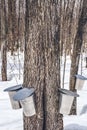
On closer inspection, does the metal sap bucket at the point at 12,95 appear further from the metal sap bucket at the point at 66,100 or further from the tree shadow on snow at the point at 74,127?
the tree shadow on snow at the point at 74,127

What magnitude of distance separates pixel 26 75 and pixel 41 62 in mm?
258

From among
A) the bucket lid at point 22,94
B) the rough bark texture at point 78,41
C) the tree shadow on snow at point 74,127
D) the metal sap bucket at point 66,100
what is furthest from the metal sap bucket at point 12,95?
the rough bark texture at point 78,41

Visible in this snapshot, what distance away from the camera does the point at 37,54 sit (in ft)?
13.3

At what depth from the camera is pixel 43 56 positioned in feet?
13.3

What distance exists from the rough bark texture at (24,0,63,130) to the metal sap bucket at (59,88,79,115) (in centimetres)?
18

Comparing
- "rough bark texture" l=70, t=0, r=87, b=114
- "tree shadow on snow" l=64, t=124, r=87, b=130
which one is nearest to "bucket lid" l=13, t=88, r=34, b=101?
"tree shadow on snow" l=64, t=124, r=87, b=130

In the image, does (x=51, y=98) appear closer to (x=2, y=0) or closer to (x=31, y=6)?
(x=31, y=6)

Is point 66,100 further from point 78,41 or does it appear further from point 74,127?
point 78,41

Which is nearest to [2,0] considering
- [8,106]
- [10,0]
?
[10,0]

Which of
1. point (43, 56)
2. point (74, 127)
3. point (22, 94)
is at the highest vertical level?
point (43, 56)

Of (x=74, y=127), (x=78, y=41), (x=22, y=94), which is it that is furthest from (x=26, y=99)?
(x=78, y=41)

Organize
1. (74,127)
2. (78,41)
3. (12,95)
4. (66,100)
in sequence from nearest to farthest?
(66,100)
(12,95)
(74,127)
(78,41)

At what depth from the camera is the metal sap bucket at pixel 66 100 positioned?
3.79m

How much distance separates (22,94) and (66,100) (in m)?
0.53
